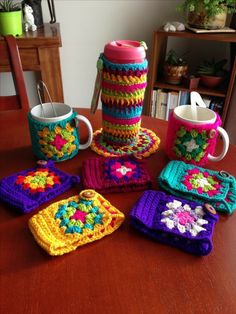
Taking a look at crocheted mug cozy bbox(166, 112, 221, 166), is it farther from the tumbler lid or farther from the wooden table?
the wooden table

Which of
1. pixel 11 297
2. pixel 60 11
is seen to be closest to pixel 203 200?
pixel 11 297

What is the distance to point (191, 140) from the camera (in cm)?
58

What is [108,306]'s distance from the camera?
0.36 m

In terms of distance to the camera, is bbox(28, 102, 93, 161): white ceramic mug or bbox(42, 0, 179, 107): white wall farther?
bbox(42, 0, 179, 107): white wall

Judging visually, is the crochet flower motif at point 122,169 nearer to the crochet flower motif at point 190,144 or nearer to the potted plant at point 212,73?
the crochet flower motif at point 190,144

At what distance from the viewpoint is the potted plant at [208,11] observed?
1287 millimetres

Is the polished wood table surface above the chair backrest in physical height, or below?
below

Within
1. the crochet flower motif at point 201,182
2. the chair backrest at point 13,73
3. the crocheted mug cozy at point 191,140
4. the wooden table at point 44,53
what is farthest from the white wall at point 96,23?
the crochet flower motif at point 201,182

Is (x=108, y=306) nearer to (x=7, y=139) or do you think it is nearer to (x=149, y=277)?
(x=149, y=277)

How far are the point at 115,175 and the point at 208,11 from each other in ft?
3.73

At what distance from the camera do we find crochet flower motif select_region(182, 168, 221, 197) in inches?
20.4

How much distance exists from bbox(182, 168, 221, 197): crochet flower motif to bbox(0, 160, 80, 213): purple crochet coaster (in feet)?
0.72

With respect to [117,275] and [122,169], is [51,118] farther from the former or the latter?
[117,275]

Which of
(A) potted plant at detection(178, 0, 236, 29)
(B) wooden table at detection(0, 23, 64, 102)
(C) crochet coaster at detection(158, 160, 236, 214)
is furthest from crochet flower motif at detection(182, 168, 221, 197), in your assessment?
A: (A) potted plant at detection(178, 0, 236, 29)
